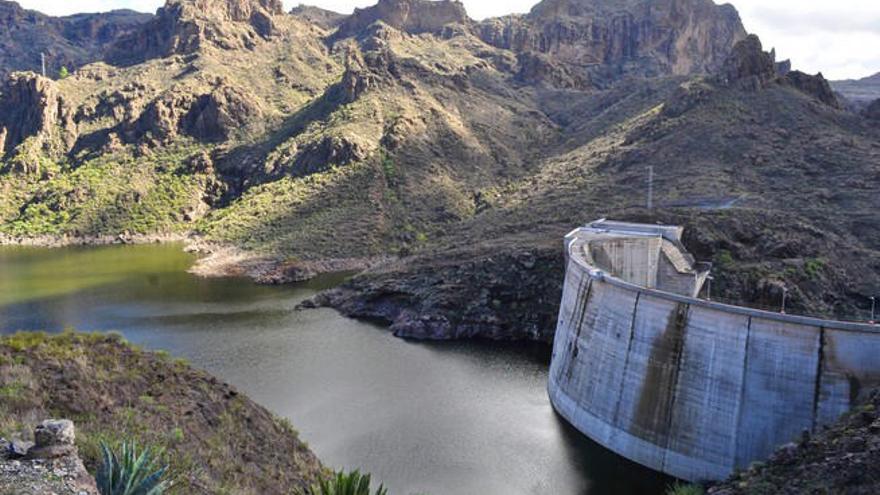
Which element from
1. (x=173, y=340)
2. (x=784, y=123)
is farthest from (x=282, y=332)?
(x=784, y=123)

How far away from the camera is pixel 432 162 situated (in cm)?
11688

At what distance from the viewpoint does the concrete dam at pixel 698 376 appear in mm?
30156

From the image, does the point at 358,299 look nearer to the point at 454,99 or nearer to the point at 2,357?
the point at 2,357

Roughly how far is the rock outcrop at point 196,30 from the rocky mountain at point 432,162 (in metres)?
0.54

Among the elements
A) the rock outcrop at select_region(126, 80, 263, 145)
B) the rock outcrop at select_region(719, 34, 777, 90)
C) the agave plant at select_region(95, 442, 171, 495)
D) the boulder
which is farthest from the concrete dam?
the rock outcrop at select_region(126, 80, 263, 145)

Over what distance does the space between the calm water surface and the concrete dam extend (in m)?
2.20

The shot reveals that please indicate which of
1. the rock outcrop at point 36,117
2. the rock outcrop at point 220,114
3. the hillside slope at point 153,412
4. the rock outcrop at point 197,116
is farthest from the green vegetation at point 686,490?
the rock outcrop at point 36,117

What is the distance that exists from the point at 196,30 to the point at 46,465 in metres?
165

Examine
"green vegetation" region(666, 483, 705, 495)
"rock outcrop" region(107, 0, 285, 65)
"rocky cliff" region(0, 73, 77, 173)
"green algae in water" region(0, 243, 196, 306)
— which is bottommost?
"green algae in water" region(0, 243, 196, 306)

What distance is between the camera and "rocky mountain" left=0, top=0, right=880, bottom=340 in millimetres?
62812

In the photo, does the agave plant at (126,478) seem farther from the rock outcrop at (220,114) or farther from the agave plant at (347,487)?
the rock outcrop at (220,114)

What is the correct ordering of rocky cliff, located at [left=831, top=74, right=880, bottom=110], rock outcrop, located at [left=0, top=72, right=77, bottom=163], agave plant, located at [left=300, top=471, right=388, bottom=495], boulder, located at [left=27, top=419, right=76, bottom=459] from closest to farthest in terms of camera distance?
boulder, located at [left=27, top=419, right=76, bottom=459] → agave plant, located at [left=300, top=471, right=388, bottom=495] → rock outcrop, located at [left=0, top=72, right=77, bottom=163] → rocky cliff, located at [left=831, top=74, right=880, bottom=110]

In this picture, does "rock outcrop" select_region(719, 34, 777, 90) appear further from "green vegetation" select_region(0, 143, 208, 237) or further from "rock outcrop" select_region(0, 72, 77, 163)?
"rock outcrop" select_region(0, 72, 77, 163)

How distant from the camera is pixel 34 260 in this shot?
327 ft
